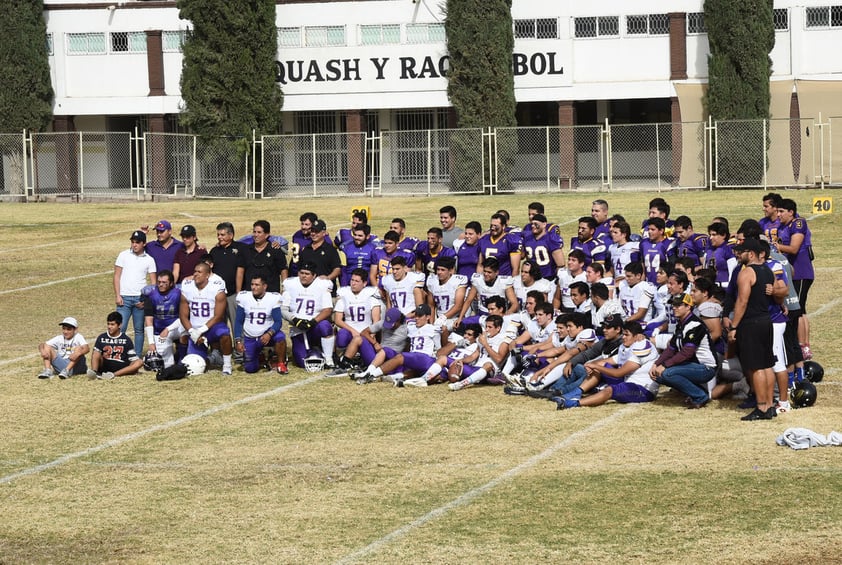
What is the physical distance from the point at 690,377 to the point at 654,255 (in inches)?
119

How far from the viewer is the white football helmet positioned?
17.5 metres

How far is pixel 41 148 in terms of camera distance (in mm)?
45875

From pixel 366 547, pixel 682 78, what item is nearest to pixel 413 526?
pixel 366 547

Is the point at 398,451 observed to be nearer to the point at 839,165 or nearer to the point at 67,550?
the point at 67,550

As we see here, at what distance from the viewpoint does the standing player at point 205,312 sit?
17.5 m

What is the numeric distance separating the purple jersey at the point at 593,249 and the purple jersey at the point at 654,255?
0.58m

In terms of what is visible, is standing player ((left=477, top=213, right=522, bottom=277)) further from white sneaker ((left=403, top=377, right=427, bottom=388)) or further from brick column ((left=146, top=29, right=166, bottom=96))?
brick column ((left=146, top=29, right=166, bottom=96))

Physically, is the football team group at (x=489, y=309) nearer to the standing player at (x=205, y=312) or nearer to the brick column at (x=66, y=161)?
the standing player at (x=205, y=312)

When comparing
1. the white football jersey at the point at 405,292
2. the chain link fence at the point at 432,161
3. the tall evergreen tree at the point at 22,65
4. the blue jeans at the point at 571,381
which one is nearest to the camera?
the blue jeans at the point at 571,381

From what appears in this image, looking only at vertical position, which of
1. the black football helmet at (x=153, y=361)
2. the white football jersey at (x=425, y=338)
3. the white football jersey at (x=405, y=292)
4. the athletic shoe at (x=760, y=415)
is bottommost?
the athletic shoe at (x=760, y=415)

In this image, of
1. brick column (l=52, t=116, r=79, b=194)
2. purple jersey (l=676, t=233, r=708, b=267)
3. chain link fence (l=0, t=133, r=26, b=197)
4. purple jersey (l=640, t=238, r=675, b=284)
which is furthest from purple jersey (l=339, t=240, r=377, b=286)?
brick column (l=52, t=116, r=79, b=194)

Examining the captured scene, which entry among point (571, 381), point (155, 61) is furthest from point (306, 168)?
point (571, 381)

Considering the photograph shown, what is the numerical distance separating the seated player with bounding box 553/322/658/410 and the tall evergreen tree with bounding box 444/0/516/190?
2717 centimetres

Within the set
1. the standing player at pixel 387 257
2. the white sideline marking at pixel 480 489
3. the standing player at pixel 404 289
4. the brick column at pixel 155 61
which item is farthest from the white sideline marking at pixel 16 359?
the brick column at pixel 155 61
